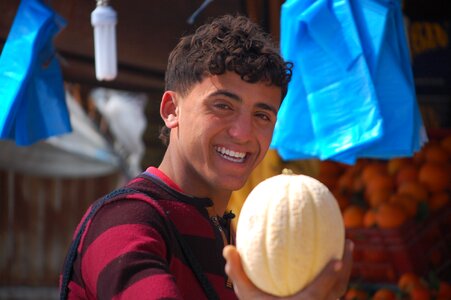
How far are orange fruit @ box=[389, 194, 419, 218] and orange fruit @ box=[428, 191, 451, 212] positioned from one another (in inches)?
4.3

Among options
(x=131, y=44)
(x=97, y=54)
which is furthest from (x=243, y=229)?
(x=131, y=44)

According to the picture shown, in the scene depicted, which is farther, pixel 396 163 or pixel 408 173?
pixel 396 163

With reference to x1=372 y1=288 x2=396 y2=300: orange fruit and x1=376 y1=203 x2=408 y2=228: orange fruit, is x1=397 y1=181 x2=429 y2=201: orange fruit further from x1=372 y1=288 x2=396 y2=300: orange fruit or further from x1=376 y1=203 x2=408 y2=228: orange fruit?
x1=372 y1=288 x2=396 y2=300: orange fruit

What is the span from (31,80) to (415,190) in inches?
83.2

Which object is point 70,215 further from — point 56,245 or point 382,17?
point 382,17

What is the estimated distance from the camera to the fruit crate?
12.8 feet

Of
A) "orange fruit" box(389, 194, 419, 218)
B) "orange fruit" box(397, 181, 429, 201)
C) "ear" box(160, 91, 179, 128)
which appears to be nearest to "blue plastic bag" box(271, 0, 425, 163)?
"ear" box(160, 91, 179, 128)

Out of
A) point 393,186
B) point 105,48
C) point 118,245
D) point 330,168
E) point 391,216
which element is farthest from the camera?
point 330,168

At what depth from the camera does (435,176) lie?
13.7ft

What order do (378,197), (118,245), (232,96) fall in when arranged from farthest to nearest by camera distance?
(378,197) < (232,96) < (118,245)

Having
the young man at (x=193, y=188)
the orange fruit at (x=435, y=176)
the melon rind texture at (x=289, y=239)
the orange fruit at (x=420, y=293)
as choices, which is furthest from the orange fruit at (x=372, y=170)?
the melon rind texture at (x=289, y=239)

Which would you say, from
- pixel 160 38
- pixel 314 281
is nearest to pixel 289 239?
pixel 314 281

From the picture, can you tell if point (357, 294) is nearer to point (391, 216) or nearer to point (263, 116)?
point (391, 216)

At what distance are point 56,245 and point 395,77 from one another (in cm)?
701
